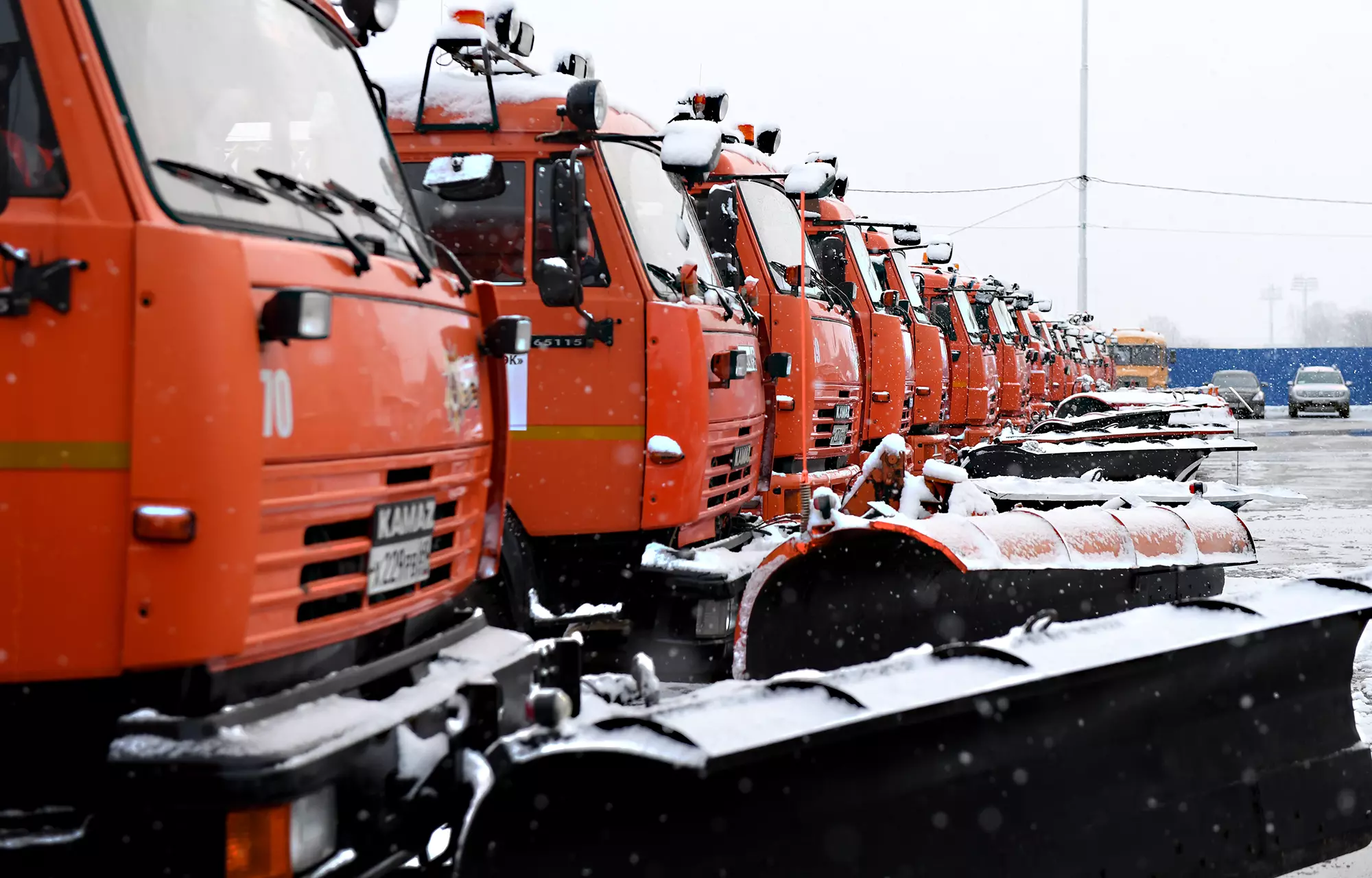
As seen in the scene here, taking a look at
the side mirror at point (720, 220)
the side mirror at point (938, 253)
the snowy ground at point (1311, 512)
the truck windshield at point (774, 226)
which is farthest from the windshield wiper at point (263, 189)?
the side mirror at point (938, 253)

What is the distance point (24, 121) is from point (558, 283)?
286cm

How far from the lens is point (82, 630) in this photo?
2.62 metres

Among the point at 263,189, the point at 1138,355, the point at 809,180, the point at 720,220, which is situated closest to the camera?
the point at 263,189

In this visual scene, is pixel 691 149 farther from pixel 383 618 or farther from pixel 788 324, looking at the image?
pixel 788 324

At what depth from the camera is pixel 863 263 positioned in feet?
41.1

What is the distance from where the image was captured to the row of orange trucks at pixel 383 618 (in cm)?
262

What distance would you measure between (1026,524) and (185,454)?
3.83m

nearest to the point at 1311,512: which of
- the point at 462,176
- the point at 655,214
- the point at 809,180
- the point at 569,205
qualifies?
the point at 809,180

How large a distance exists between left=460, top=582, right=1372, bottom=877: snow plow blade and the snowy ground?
473mm

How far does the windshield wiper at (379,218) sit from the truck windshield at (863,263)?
855 cm

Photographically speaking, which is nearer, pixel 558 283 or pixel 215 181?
pixel 215 181

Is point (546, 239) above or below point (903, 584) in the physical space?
above

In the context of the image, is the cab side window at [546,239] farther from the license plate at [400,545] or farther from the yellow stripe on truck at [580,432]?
the license plate at [400,545]

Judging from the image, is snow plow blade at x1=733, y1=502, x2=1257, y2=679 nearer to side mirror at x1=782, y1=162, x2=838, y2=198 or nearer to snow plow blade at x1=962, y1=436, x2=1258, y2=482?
side mirror at x1=782, y1=162, x2=838, y2=198
